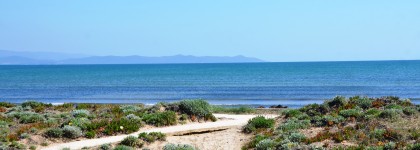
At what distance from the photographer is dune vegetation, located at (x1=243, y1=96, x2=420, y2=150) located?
16656mm

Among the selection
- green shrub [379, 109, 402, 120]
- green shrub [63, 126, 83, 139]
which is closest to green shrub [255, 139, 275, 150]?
green shrub [379, 109, 402, 120]

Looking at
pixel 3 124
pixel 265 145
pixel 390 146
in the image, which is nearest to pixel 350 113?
pixel 265 145

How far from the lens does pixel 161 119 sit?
23125mm

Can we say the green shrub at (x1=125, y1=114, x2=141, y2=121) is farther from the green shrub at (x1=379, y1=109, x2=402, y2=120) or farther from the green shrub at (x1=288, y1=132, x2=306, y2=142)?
the green shrub at (x1=379, y1=109, x2=402, y2=120)

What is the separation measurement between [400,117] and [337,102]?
13.1ft

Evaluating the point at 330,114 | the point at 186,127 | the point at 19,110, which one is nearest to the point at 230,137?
the point at 186,127

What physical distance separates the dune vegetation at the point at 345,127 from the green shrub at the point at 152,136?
3384mm

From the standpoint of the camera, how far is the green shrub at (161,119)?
23.0m

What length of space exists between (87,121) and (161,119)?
322 cm


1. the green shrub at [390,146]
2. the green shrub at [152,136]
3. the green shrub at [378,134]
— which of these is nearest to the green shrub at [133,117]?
the green shrub at [152,136]

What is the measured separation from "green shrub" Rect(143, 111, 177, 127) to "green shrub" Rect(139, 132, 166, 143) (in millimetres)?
2808

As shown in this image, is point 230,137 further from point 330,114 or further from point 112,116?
point 112,116

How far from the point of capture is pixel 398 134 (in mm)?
16812

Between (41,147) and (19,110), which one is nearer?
(41,147)
